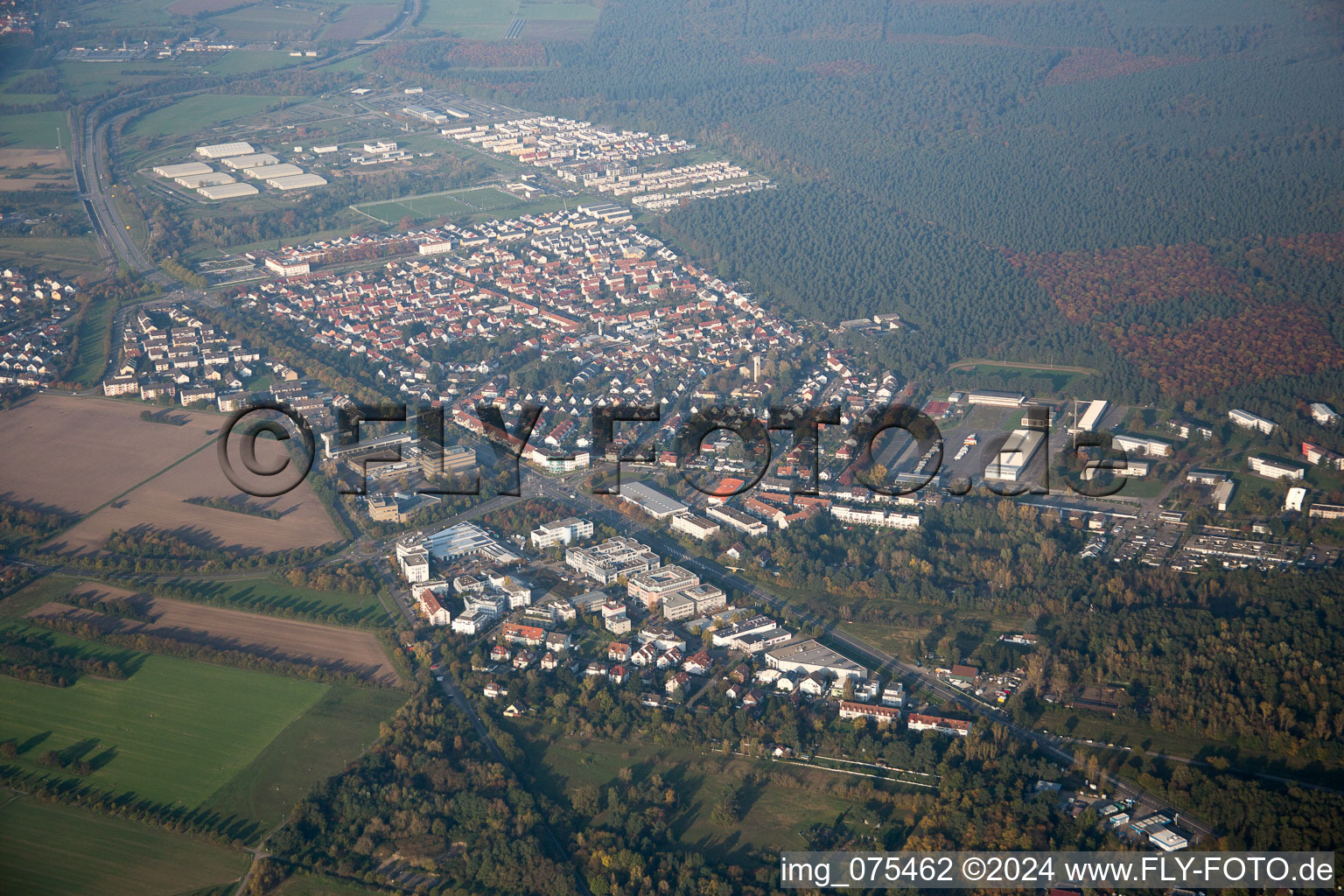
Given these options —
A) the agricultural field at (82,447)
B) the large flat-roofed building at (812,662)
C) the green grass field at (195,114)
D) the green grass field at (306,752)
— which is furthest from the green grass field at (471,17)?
the green grass field at (306,752)

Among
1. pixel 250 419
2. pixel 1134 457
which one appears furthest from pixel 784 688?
Result: pixel 250 419

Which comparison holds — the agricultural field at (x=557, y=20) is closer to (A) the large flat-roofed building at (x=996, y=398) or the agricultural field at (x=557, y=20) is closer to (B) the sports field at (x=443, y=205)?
(B) the sports field at (x=443, y=205)

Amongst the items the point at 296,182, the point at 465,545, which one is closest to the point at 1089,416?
the point at 465,545

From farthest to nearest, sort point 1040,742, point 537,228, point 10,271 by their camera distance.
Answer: point 537,228, point 10,271, point 1040,742

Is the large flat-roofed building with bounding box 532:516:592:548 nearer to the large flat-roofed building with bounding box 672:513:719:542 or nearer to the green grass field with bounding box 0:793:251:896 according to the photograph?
the large flat-roofed building with bounding box 672:513:719:542

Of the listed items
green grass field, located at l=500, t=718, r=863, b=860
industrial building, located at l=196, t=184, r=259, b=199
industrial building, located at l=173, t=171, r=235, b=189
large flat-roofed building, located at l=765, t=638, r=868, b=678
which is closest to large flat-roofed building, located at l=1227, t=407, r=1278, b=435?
large flat-roofed building, located at l=765, t=638, r=868, b=678

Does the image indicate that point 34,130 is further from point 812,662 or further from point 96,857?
point 812,662

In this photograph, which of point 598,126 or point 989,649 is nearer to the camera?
point 989,649

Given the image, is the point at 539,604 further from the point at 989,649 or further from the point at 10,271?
the point at 10,271
